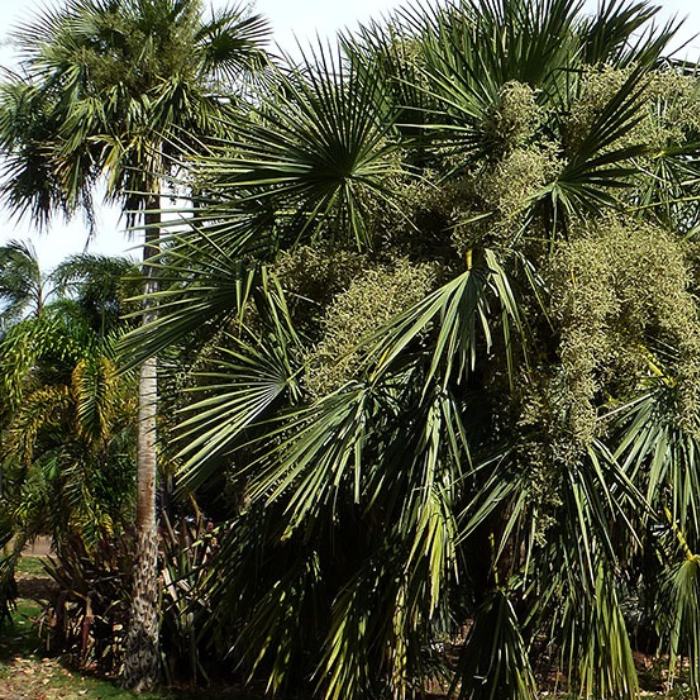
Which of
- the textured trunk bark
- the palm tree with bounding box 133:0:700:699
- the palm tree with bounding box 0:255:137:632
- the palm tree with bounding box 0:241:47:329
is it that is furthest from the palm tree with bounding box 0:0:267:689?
the palm tree with bounding box 0:241:47:329

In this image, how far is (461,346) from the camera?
17.8 ft

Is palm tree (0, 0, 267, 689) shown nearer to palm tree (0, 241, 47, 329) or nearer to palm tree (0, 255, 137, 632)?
palm tree (0, 255, 137, 632)

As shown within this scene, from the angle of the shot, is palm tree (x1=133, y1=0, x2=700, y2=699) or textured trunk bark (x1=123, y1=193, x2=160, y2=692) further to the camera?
textured trunk bark (x1=123, y1=193, x2=160, y2=692)

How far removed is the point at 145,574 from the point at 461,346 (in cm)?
644

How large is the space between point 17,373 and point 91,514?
7.37 feet

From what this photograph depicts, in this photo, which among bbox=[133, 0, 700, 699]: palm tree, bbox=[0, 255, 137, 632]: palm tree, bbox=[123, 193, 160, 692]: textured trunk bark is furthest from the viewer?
bbox=[0, 255, 137, 632]: palm tree

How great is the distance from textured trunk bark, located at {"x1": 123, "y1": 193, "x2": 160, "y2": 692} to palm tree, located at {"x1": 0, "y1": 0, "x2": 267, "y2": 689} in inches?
0.4

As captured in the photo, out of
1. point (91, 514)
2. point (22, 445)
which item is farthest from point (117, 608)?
point (22, 445)

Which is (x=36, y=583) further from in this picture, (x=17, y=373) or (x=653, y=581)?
(x=653, y=581)

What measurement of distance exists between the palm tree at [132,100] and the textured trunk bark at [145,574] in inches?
0.4

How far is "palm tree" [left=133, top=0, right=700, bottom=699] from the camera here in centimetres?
560

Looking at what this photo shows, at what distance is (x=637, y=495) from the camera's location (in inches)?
212

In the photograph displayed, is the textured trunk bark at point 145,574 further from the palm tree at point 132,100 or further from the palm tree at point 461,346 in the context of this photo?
the palm tree at point 461,346

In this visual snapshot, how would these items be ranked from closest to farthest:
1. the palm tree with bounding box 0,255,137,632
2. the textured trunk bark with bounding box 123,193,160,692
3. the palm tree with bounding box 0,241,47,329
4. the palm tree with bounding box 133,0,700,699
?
the palm tree with bounding box 133,0,700,699
the textured trunk bark with bounding box 123,193,160,692
the palm tree with bounding box 0,255,137,632
the palm tree with bounding box 0,241,47,329
